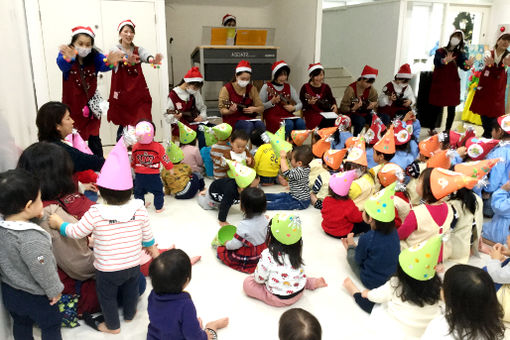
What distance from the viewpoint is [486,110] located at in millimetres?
5508

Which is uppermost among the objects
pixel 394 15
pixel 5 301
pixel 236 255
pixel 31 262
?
pixel 394 15

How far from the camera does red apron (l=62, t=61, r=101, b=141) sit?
3.60 m

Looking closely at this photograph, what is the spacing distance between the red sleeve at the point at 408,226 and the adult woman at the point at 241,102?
2.38 m

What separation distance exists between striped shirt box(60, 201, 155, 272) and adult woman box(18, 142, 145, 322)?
0.12 meters

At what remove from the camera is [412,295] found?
1.81 m

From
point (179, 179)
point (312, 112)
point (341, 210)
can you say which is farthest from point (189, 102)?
point (341, 210)

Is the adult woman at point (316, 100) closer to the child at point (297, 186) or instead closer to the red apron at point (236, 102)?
the red apron at point (236, 102)

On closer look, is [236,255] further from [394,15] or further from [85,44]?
[394,15]

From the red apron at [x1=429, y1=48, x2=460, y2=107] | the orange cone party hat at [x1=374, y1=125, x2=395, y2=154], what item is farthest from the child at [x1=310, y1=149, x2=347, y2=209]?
the red apron at [x1=429, y1=48, x2=460, y2=107]

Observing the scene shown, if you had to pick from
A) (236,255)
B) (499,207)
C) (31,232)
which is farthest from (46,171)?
(499,207)

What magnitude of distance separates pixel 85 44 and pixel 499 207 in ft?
11.2

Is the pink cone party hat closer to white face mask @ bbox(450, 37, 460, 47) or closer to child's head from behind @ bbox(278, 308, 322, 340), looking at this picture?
child's head from behind @ bbox(278, 308, 322, 340)

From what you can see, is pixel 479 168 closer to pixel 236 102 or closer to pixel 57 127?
pixel 57 127

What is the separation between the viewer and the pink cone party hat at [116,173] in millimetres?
1905
